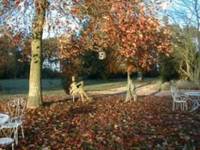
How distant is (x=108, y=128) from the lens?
1293 cm

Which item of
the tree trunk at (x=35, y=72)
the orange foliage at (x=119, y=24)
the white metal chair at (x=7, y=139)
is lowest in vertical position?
the white metal chair at (x=7, y=139)

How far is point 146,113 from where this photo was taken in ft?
56.0

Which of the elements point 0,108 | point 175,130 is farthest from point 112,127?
point 0,108

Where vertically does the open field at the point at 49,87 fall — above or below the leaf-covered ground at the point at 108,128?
above

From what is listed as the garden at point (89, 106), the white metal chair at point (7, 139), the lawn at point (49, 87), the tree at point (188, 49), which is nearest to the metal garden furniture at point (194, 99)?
the garden at point (89, 106)

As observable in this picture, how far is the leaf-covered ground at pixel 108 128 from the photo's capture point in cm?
1070

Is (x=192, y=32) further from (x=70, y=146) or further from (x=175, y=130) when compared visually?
(x=70, y=146)

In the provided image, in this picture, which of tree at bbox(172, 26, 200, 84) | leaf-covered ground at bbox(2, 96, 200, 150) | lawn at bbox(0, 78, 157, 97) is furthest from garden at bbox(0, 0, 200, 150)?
tree at bbox(172, 26, 200, 84)

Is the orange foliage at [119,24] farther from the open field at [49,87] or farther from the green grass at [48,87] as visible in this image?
the open field at [49,87]

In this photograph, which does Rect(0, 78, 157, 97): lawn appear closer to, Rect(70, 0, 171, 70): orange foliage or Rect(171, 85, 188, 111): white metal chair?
Rect(171, 85, 188, 111): white metal chair

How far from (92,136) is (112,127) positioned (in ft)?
5.62

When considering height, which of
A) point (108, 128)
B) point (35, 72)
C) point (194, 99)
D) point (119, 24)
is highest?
point (119, 24)

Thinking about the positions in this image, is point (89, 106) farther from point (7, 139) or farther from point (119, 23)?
point (7, 139)

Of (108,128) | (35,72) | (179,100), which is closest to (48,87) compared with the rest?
(35,72)
